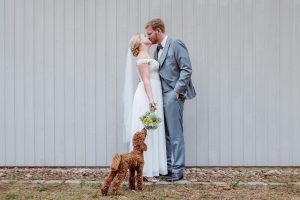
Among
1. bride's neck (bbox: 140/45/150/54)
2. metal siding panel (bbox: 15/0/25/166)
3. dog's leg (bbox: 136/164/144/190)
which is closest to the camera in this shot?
dog's leg (bbox: 136/164/144/190)

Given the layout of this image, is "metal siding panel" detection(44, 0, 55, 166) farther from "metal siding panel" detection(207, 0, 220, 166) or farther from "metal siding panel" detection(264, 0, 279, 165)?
"metal siding panel" detection(264, 0, 279, 165)

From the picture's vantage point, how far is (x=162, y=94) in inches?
294

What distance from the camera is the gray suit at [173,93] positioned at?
7.34m

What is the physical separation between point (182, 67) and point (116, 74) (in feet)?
3.65

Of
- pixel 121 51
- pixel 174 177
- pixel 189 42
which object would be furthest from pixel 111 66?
pixel 174 177

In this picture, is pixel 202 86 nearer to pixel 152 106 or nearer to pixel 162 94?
pixel 162 94

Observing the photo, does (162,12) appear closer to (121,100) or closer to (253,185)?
(121,100)

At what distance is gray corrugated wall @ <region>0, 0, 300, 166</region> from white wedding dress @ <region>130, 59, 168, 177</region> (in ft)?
2.52

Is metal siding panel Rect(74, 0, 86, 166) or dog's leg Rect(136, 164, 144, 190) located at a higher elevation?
metal siding panel Rect(74, 0, 86, 166)

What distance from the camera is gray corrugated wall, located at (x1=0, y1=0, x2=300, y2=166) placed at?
26.5 ft

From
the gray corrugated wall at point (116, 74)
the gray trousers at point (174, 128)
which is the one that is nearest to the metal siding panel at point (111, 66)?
the gray corrugated wall at point (116, 74)

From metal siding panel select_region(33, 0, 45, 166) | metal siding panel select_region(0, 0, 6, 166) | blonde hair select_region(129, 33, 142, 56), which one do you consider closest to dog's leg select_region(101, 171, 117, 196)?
blonde hair select_region(129, 33, 142, 56)

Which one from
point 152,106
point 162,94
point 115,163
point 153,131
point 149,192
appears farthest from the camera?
point 162,94

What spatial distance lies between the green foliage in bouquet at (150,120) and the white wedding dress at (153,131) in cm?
55
